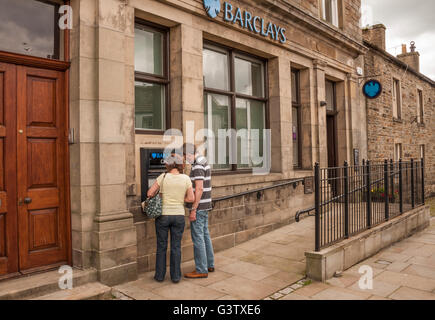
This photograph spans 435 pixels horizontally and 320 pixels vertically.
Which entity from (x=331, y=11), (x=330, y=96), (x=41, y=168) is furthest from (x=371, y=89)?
(x=41, y=168)

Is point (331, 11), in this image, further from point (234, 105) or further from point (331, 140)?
point (234, 105)

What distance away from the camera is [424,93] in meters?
18.0

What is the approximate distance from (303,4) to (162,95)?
5287 mm

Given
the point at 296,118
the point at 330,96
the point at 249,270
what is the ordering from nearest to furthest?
the point at 249,270 → the point at 296,118 → the point at 330,96

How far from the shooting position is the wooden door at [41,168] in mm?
4527

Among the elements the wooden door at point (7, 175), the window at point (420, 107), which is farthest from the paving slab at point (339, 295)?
the window at point (420, 107)

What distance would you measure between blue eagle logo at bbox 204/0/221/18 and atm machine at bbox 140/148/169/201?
280 centimetres

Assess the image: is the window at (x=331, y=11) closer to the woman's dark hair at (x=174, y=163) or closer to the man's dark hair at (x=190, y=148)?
the man's dark hair at (x=190, y=148)

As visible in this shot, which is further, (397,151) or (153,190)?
(397,151)

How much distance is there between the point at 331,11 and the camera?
433 inches

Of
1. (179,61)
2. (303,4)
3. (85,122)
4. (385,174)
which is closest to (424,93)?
(303,4)

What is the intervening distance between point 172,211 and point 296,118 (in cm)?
583

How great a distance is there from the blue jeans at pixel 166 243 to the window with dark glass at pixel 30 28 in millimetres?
2706

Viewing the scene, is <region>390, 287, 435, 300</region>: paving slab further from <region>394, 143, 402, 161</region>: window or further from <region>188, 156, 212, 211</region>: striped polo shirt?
<region>394, 143, 402, 161</region>: window
